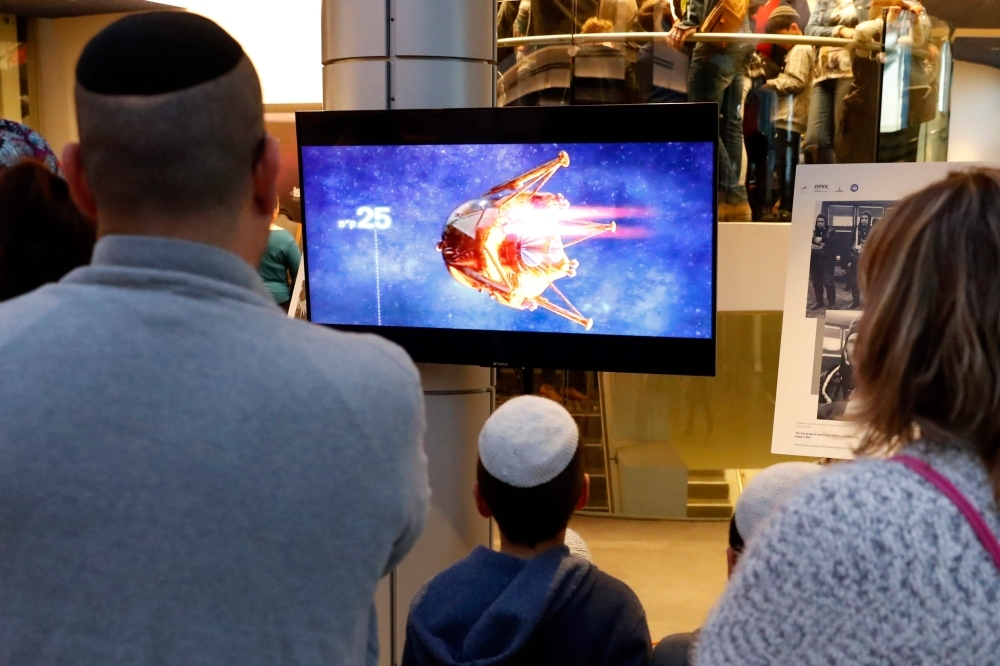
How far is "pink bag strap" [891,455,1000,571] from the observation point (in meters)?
1.03

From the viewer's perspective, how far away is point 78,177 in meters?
1.06

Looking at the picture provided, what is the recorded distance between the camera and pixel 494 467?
214 centimetres

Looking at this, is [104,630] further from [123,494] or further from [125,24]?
[125,24]

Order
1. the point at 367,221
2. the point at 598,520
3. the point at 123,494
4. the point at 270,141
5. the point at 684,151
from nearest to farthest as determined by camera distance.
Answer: the point at 123,494
the point at 270,141
the point at 684,151
the point at 367,221
the point at 598,520

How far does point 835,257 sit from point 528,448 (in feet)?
4.98

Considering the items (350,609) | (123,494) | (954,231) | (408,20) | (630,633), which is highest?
(408,20)

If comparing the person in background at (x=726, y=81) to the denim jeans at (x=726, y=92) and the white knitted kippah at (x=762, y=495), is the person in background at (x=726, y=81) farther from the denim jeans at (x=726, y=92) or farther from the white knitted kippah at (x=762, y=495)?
the white knitted kippah at (x=762, y=495)

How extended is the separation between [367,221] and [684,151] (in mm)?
998

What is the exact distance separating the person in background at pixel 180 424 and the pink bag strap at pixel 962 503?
1.75 feet

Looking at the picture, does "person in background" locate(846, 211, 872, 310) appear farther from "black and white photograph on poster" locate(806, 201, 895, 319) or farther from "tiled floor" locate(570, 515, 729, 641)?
"tiled floor" locate(570, 515, 729, 641)

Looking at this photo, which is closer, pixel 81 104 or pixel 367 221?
pixel 81 104

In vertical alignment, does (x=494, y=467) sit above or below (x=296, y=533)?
below

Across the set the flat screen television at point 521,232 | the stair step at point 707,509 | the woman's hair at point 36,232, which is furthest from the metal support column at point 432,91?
the stair step at point 707,509

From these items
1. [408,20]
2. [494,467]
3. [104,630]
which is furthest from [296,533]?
[408,20]
